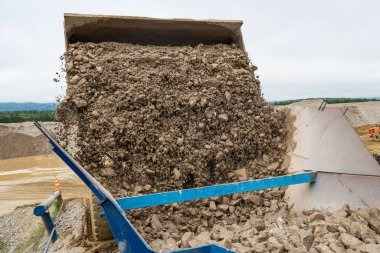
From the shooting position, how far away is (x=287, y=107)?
414cm

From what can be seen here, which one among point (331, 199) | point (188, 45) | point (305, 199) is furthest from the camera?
point (188, 45)

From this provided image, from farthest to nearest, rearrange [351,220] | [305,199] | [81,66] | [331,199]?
[81,66], [305,199], [331,199], [351,220]

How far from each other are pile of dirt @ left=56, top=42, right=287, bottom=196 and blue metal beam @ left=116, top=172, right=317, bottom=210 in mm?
524

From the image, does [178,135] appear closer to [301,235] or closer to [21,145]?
[301,235]

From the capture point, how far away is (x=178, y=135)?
3604 millimetres

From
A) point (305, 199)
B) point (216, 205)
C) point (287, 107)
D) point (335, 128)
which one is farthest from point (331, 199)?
point (287, 107)

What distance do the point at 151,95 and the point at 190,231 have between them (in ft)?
4.48

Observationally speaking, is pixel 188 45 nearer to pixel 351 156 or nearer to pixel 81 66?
pixel 81 66

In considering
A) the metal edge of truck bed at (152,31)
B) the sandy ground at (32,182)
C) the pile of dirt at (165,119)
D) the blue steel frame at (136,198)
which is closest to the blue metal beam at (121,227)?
the blue steel frame at (136,198)

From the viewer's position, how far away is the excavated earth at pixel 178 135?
317cm

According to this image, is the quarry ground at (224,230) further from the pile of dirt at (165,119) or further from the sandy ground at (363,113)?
the sandy ground at (363,113)

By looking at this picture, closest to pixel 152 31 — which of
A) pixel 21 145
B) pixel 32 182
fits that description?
pixel 32 182

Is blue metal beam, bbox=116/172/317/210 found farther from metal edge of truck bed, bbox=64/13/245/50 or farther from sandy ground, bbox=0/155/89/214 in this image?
sandy ground, bbox=0/155/89/214

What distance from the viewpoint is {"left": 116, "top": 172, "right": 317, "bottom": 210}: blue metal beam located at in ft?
8.63
